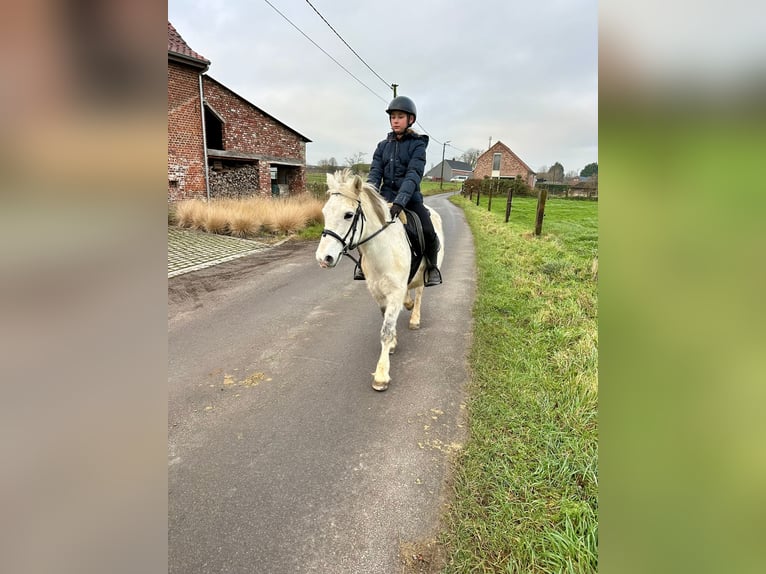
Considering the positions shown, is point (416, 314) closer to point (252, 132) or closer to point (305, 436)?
point (305, 436)

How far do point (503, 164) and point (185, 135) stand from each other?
49.8 meters

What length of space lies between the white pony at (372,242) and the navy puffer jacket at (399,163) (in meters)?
0.55

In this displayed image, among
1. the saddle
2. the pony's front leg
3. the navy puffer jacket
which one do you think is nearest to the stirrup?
the saddle

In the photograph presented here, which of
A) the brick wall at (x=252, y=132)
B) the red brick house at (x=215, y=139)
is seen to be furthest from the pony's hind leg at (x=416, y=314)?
the brick wall at (x=252, y=132)

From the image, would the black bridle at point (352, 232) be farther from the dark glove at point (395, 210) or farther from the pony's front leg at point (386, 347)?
the pony's front leg at point (386, 347)

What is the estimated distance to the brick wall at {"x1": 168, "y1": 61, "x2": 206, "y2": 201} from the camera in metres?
13.6

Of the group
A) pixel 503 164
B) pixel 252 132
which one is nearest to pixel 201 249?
pixel 252 132

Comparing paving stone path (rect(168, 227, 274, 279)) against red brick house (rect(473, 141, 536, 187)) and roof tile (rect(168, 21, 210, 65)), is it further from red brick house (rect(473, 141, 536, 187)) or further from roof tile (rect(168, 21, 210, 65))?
red brick house (rect(473, 141, 536, 187))

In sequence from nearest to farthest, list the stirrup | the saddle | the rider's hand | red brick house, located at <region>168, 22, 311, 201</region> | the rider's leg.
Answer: the rider's hand
the saddle
the rider's leg
the stirrup
red brick house, located at <region>168, 22, 311, 201</region>

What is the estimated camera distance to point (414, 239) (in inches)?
169

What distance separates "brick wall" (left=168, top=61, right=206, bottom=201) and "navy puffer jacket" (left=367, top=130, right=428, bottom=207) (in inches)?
487
